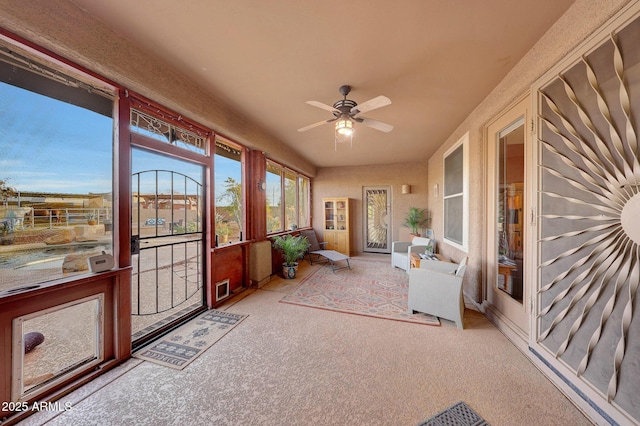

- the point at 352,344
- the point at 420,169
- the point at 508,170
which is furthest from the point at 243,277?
the point at 420,169

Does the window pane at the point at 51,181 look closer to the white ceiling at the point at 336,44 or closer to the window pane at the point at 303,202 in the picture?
the white ceiling at the point at 336,44

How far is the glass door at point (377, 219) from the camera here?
20.3 feet

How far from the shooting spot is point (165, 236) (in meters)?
2.42

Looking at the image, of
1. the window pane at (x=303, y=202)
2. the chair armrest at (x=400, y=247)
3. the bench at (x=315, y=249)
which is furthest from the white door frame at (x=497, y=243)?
the window pane at (x=303, y=202)

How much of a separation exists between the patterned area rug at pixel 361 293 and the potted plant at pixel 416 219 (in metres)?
1.54

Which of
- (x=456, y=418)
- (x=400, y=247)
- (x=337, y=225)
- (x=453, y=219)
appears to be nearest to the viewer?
(x=456, y=418)

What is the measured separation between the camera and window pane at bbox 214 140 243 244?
3.07m

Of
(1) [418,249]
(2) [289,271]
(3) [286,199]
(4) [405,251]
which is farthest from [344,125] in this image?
(4) [405,251]

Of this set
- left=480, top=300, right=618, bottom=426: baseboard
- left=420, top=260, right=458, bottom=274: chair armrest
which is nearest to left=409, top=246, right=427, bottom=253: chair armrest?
left=420, top=260, right=458, bottom=274: chair armrest

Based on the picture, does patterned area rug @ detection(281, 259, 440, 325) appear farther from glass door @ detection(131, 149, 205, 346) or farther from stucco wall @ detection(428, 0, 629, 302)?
glass door @ detection(131, 149, 205, 346)

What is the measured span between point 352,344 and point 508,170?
2.48 meters

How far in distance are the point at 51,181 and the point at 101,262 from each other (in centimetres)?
68

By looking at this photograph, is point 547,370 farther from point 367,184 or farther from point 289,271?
point 367,184

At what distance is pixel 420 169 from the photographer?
5.84 metres
